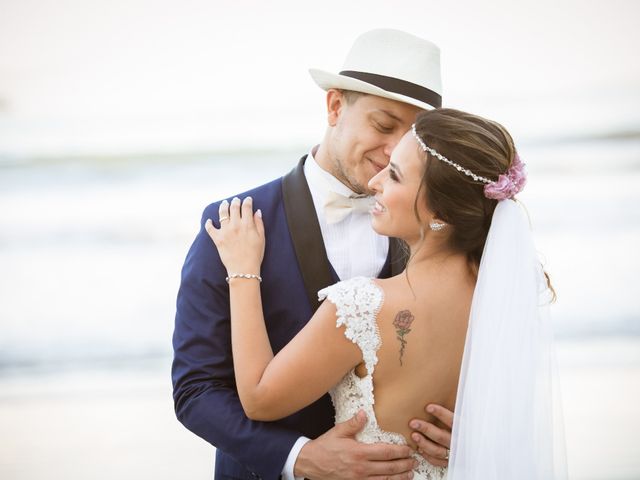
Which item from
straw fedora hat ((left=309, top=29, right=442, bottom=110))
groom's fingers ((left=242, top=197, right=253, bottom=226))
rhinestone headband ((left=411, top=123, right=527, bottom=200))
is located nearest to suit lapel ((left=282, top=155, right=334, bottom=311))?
groom's fingers ((left=242, top=197, right=253, bottom=226))

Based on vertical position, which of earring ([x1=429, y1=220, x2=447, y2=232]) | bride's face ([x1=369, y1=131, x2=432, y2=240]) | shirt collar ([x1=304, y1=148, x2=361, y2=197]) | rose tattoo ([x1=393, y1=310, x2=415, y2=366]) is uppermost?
shirt collar ([x1=304, y1=148, x2=361, y2=197])

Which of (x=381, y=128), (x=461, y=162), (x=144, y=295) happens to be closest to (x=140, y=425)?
(x=144, y=295)

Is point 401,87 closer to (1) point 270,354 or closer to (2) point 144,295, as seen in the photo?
(1) point 270,354

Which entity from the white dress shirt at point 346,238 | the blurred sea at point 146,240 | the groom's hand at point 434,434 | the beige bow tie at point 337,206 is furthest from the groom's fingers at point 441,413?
the blurred sea at point 146,240

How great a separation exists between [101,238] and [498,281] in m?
6.86

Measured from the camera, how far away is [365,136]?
2287mm

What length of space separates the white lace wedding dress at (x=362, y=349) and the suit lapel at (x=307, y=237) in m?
0.25

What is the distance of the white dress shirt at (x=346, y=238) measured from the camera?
7.47 feet

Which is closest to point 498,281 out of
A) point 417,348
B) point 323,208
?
point 417,348

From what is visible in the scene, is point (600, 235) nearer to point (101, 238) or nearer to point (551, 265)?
point (551, 265)

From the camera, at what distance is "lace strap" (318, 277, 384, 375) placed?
1823mm

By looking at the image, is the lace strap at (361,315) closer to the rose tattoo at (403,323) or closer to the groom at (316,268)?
the rose tattoo at (403,323)

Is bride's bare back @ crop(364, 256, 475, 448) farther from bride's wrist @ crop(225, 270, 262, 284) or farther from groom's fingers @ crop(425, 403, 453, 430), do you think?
bride's wrist @ crop(225, 270, 262, 284)

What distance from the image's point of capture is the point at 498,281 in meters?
1.90
